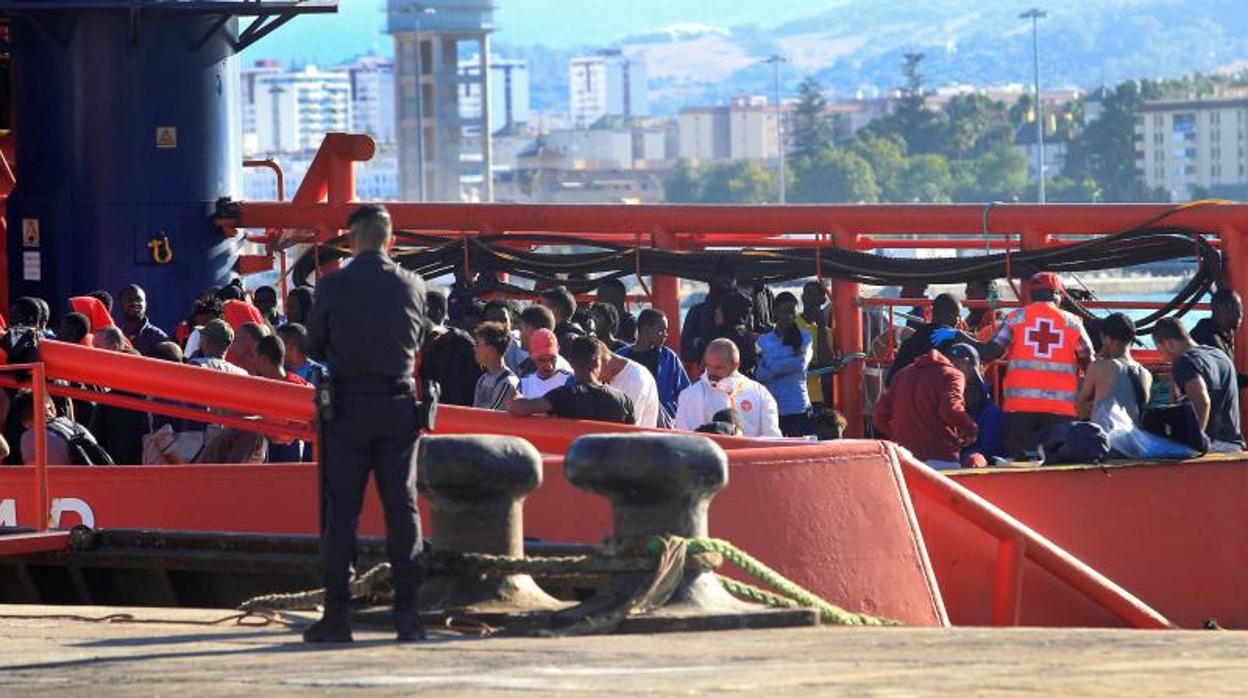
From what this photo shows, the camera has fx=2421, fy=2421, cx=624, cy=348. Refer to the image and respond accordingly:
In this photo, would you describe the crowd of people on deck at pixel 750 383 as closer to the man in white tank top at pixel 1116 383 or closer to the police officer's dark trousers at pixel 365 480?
the man in white tank top at pixel 1116 383

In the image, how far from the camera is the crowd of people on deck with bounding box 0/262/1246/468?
12070mm

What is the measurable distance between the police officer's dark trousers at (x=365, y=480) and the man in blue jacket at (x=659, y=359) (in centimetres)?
595

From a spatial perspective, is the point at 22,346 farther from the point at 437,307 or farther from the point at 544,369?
the point at 544,369

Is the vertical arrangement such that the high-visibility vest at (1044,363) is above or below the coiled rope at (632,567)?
above

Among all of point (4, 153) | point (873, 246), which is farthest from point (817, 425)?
point (4, 153)

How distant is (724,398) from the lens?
13.0 m

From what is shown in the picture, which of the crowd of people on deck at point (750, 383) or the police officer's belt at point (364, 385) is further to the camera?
the crowd of people on deck at point (750, 383)

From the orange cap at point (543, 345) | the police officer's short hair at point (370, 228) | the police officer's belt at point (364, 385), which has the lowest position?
the orange cap at point (543, 345)

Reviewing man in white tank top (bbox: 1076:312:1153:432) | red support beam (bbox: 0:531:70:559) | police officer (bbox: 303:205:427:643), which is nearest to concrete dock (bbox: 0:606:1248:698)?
police officer (bbox: 303:205:427:643)

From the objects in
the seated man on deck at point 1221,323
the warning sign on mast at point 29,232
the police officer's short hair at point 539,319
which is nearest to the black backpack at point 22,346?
the police officer's short hair at point 539,319

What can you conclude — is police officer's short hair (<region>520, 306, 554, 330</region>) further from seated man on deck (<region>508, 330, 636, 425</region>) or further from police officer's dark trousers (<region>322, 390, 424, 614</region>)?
police officer's dark trousers (<region>322, 390, 424, 614</region>)

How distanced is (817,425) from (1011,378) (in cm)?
124

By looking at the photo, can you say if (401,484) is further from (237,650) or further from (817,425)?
(817,425)

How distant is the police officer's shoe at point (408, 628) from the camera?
27.2 feet
